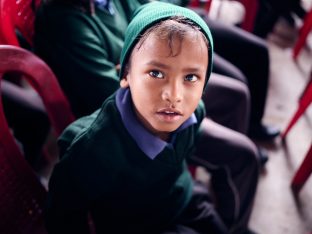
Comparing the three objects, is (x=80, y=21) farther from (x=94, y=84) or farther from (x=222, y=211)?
(x=222, y=211)

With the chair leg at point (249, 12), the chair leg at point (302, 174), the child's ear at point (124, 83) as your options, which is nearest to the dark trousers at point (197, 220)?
the child's ear at point (124, 83)

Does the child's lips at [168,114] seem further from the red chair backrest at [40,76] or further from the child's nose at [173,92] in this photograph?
the red chair backrest at [40,76]

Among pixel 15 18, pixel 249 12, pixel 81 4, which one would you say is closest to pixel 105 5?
pixel 81 4

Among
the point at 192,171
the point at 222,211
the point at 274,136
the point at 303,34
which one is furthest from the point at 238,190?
the point at 303,34

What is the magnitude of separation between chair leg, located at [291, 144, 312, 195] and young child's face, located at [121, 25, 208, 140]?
884mm

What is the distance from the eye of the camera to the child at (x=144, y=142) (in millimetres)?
649

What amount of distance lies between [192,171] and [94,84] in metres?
0.62

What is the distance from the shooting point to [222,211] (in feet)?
3.85

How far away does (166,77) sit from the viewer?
2.16 feet

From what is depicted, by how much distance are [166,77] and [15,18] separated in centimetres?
58

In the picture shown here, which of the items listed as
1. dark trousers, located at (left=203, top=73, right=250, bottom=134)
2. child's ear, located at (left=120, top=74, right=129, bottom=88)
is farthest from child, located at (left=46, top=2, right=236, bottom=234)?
dark trousers, located at (left=203, top=73, right=250, bottom=134)

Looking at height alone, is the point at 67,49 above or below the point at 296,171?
above

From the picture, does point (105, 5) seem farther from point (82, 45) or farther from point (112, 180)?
point (112, 180)

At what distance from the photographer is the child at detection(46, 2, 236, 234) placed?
65 centimetres
